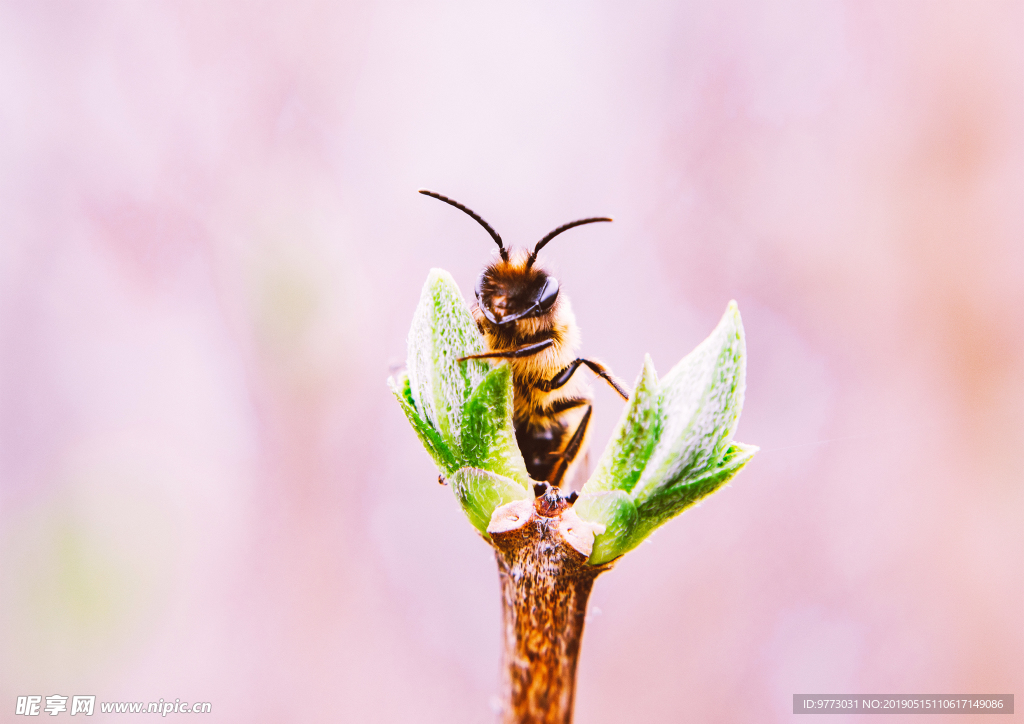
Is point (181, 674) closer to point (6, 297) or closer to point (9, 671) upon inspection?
point (9, 671)

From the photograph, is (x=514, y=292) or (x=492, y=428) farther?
(x=514, y=292)

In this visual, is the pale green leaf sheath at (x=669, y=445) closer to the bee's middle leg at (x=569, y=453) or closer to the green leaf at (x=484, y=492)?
the green leaf at (x=484, y=492)

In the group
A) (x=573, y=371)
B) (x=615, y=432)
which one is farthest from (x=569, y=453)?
(x=615, y=432)

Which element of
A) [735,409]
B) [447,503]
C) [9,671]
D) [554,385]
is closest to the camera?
[735,409]

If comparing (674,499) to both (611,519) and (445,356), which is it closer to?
(611,519)

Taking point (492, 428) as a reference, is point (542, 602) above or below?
below

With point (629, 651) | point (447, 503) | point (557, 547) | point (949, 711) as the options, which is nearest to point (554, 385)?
point (557, 547)
